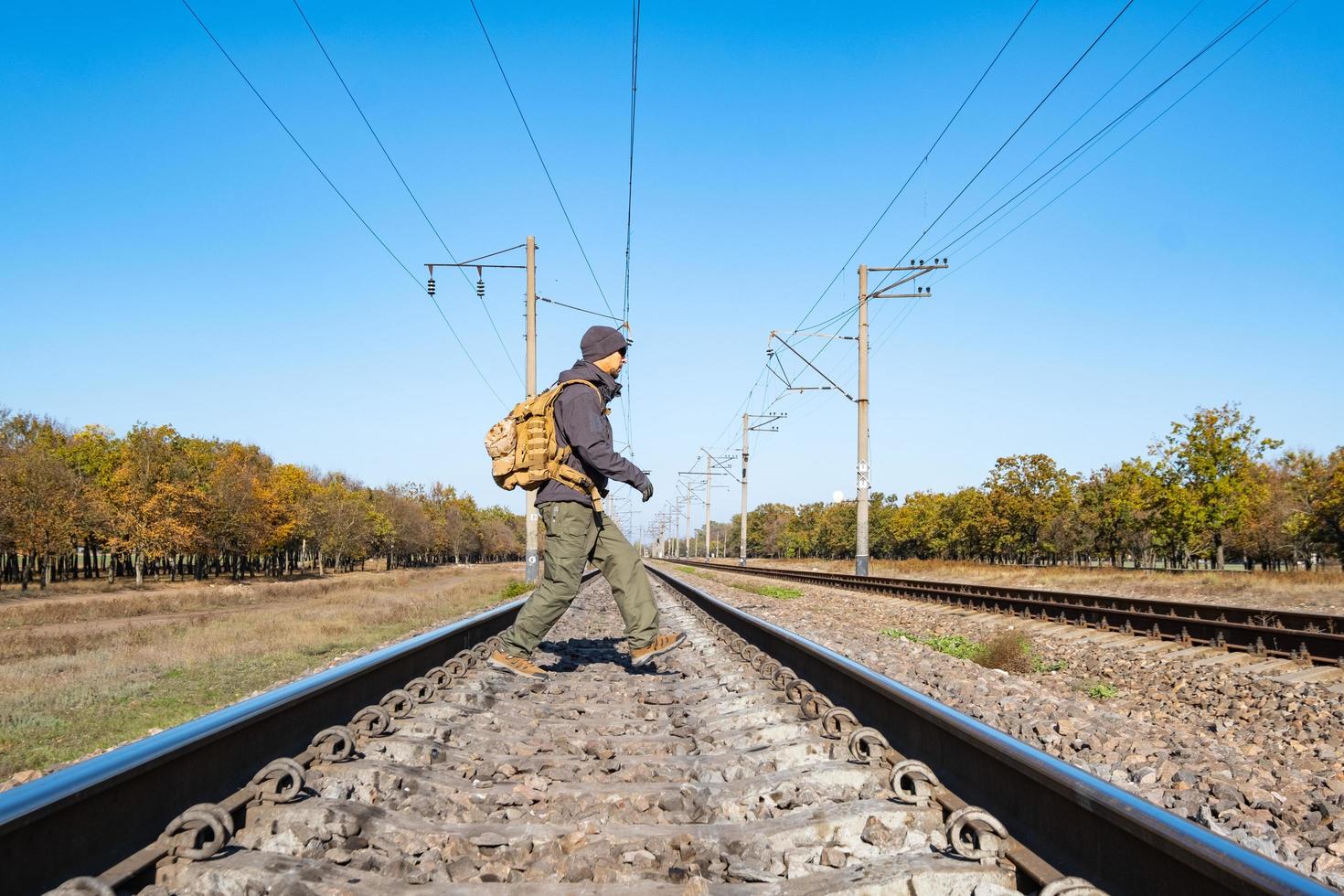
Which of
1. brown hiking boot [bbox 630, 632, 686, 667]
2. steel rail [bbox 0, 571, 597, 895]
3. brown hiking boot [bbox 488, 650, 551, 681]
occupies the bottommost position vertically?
brown hiking boot [bbox 488, 650, 551, 681]

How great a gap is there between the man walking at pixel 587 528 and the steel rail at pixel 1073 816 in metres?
2.31

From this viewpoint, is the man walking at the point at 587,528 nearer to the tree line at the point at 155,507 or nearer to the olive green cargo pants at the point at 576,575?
the olive green cargo pants at the point at 576,575

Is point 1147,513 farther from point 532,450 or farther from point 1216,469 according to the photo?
point 532,450

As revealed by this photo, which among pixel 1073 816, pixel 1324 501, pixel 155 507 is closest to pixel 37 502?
pixel 155 507

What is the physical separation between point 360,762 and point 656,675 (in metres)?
3.24

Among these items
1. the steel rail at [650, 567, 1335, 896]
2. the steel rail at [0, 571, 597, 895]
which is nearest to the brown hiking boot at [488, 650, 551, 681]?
the steel rail at [0, 571, 597, 895]

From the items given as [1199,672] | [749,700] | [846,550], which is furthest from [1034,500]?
[749,700]

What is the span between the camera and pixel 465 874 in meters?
2.32

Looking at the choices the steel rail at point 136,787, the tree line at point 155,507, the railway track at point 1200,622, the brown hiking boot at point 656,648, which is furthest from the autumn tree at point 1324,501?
the tree line at point 155,507

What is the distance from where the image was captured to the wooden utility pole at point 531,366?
72.2 ft

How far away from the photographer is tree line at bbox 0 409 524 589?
43.5 metres

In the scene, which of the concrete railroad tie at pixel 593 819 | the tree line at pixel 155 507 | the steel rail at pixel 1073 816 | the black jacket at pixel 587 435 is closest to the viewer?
the steel rail at pixel 1073 816

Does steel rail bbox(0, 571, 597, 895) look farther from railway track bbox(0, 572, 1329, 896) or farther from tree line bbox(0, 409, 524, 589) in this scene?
tree line bbox(0, 409, 524, 589)

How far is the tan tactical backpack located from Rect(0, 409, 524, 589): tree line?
44.5 m
